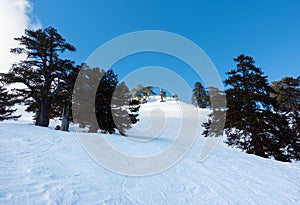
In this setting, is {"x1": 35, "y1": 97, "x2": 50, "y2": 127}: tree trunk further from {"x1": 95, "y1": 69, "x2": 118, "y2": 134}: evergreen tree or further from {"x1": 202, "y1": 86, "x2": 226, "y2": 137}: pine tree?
{"x1": 202, "y1": 86, "x2": 226, "y2": 137}: pine tree

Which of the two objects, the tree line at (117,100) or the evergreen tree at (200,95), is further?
the evergreen tree at (200,95)

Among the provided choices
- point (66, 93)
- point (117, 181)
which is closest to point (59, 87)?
point (66, 93)

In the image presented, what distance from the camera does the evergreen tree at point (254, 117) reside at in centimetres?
1148

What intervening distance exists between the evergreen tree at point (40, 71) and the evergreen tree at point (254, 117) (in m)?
15.7

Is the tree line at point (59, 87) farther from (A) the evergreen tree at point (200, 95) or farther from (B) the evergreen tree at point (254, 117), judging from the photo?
(A) the evergreen tree at point (200, 95)

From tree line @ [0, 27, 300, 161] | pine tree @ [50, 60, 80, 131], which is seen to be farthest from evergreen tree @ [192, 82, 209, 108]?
pine tree @ [50, 60, 80, 131]

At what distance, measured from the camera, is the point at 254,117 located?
38.7 ft

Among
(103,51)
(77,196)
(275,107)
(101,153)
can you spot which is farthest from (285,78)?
(77,196)

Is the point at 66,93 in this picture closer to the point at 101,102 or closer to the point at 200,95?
the point at 101,102

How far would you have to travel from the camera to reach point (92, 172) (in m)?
4.82

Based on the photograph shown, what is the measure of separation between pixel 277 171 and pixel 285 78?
1168 inches

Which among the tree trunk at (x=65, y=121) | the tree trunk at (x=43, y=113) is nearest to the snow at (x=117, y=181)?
the tree trunk at (x=65, y=121)

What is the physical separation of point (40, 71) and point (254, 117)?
19.1m

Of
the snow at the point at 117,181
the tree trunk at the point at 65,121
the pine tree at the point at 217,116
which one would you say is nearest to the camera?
the snow at the point at 117,181
